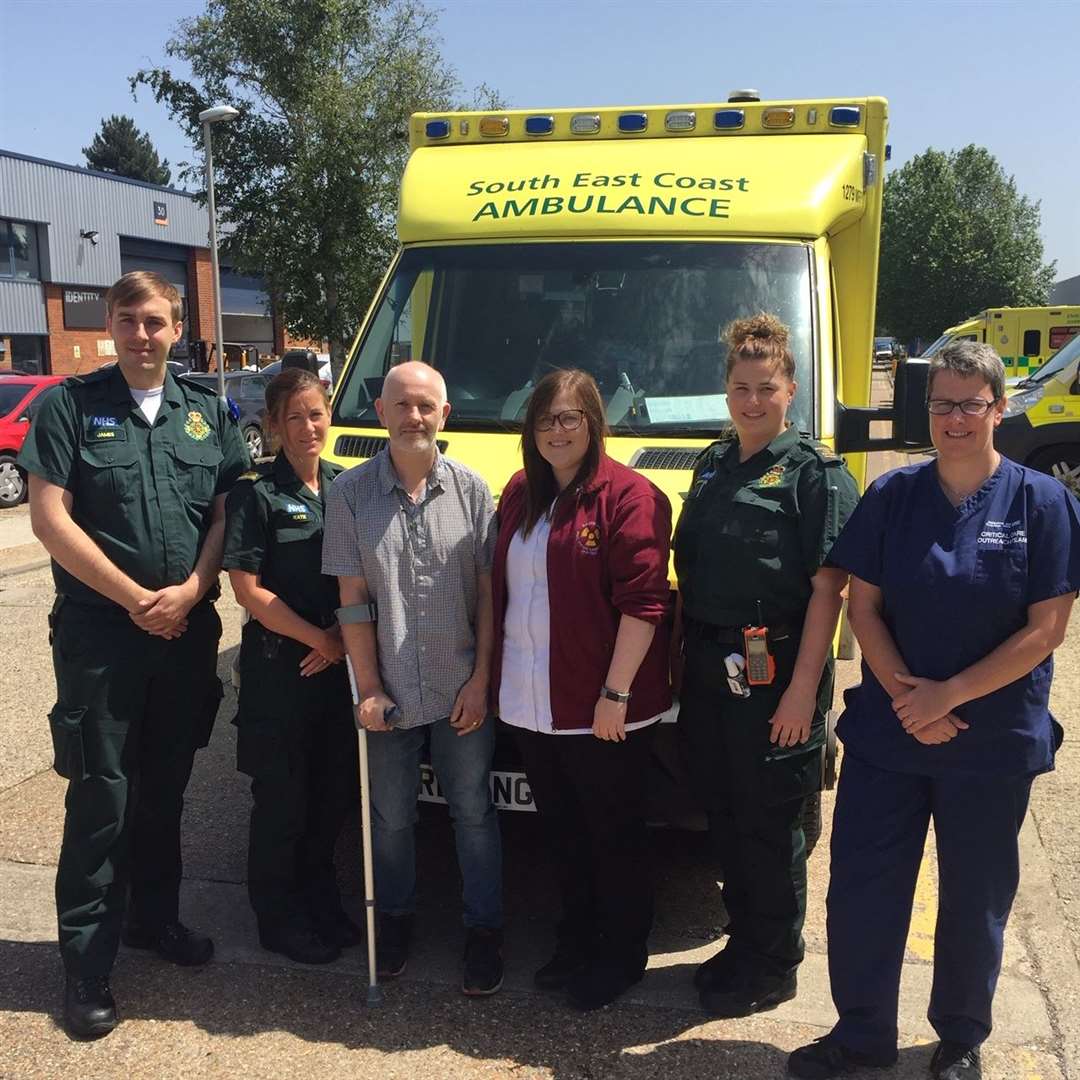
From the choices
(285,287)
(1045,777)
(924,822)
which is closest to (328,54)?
(285,287)

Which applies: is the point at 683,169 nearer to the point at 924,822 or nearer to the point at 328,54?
the point at 924,822

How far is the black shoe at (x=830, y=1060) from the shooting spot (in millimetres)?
3125

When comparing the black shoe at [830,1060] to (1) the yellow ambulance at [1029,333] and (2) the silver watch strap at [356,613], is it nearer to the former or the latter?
(2) the silver watch strap at [356,613]

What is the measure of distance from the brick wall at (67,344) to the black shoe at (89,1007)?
33723 millimetres

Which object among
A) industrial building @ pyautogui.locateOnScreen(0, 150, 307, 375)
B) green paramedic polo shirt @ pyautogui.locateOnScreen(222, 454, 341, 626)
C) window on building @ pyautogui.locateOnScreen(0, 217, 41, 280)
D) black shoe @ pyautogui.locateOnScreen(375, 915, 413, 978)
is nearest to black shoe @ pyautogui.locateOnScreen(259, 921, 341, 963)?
black shoe @ pyautogui.locateOnScreen(375, 915, 413, 978)

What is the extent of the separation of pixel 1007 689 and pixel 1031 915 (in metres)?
1.68

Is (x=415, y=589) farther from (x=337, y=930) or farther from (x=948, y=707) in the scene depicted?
(x=948, y=707)

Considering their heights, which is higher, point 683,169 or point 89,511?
point 683,169

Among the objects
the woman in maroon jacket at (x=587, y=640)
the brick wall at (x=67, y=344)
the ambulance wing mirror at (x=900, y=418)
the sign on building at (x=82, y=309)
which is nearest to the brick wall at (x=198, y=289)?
the sign on building at (x=82, y=309)

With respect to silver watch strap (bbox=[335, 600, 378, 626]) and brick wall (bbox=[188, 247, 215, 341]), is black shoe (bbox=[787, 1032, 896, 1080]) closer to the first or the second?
silver watch strap (bbox=[335, 600, 378, 626])

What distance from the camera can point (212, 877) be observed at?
4.41 meters

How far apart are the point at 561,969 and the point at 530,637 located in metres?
1.12

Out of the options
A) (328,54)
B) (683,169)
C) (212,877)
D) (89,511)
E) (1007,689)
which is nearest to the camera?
(1007,689)

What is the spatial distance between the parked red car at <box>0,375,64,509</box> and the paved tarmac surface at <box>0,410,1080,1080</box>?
1015 cm
